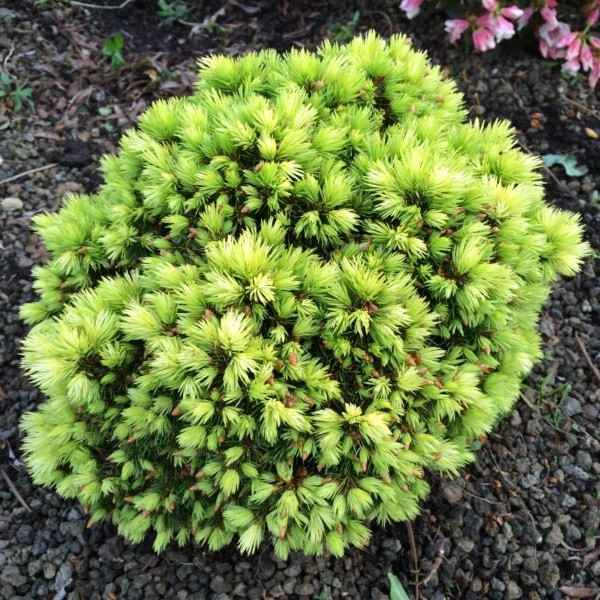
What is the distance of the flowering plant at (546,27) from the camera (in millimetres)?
3705

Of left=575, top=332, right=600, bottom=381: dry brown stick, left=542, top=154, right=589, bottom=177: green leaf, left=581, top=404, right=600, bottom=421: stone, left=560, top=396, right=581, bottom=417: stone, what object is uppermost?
left=542, top=154, right=589, bottom=177: green leaf

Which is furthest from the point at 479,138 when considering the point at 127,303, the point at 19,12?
the point at 19,12

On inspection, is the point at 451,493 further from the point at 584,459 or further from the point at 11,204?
the point at 11,204

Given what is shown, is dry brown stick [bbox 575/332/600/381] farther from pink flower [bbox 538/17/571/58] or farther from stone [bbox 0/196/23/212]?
stone [bbox 0/196/23/212]

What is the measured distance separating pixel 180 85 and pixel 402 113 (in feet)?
7.16

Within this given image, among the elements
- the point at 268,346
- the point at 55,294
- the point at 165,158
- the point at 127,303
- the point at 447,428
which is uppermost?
the point at 165,158

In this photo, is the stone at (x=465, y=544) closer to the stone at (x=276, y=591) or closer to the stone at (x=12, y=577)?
the stone at (x=276, y=591)

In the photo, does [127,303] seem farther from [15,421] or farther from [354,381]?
[15,421]

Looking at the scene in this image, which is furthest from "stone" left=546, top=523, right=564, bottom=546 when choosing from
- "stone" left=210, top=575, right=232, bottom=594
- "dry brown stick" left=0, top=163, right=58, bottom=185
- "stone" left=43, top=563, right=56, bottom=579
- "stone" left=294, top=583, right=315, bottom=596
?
"dry brown stick" left=0, top=163, right=58, bottom=185

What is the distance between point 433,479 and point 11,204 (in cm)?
251

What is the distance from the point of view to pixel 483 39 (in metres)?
3.75

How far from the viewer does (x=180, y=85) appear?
4.12 meters

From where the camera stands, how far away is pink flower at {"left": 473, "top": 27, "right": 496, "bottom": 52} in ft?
A: 12.3

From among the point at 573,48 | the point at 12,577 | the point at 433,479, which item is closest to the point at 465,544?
the point at 433,479
